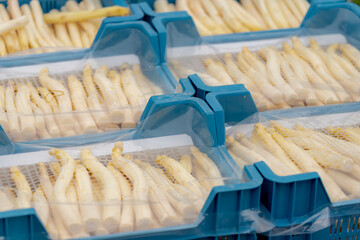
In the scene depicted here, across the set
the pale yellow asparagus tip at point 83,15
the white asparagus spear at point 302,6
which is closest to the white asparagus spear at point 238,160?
the pale yellow asparagus tip at point 83,15

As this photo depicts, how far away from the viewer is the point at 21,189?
237 centimetres

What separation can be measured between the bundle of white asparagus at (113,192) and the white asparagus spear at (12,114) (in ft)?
1.03

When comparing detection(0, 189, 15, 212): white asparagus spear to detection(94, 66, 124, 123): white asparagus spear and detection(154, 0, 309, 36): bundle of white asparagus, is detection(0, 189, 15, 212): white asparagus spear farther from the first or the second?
detection(154, 0, 309, 36): bundle of white asparagus

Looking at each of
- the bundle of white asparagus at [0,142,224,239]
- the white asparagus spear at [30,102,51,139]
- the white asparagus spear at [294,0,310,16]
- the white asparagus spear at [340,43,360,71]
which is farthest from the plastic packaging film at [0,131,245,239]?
the white asparagus spear at [294,0,310,16]

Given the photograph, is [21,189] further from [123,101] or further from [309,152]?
[309,152]

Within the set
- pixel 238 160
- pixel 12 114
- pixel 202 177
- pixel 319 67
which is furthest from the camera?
pixel 319 67

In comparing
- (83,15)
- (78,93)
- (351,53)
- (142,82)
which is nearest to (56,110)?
(78,93)

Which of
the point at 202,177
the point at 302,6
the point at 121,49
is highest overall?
the point at 302,6

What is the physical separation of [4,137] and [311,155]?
1.50m

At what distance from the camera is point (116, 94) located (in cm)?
323

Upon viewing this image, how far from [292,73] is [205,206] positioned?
1.50 meters

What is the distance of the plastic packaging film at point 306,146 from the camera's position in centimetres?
256

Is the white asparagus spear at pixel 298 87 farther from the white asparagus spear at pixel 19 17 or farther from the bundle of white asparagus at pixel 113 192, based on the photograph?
the white asparagus spear at pixel 19 17

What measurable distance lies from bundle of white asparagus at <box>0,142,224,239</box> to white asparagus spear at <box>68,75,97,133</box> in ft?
1.01
